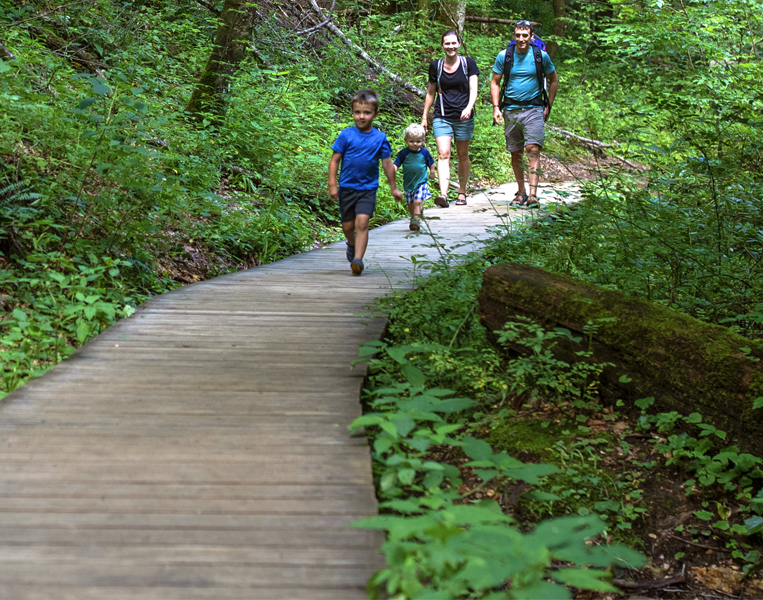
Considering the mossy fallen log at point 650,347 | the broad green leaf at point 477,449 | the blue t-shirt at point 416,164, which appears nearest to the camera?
the broad green leaf at point 477,449

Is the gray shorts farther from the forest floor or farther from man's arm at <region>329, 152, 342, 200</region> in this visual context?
the forest floor

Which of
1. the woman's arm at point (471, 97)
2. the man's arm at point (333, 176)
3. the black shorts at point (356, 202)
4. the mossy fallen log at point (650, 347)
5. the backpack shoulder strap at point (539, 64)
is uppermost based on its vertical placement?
the backpack shoulder strap at point (539, 64)

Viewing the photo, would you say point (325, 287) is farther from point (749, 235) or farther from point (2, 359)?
point (749, 235)

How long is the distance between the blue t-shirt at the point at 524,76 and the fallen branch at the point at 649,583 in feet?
25.3

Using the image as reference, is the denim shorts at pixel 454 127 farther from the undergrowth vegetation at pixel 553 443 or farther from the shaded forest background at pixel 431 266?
the undergrowth vegetation at pixel 553 443

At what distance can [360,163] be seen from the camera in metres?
6.77

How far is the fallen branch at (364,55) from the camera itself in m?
15.6

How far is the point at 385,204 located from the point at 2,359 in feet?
26.9

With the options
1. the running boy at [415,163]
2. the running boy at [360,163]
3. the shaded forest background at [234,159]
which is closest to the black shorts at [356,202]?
the running boy at [360,163]

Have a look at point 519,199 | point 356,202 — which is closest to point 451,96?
point 519,199

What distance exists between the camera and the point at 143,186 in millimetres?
5996

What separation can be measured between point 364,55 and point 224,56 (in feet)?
21.5

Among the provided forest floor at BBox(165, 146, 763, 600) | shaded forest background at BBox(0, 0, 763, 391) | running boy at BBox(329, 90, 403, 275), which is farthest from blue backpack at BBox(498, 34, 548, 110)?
forest floor at BBox(165, 146, 763, 600)

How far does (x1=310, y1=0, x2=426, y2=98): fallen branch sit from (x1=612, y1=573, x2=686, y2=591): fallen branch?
13949 millimetres
